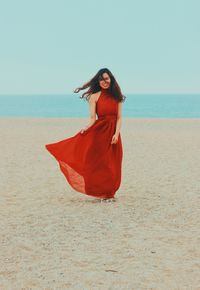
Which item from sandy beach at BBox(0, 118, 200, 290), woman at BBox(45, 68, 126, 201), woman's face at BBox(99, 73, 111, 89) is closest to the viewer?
sandy beach at BBox(0, 118, 200, 290)

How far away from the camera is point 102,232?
8.20m

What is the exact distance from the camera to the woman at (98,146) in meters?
9.89

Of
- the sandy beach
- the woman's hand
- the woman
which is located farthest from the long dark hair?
the sandy beach

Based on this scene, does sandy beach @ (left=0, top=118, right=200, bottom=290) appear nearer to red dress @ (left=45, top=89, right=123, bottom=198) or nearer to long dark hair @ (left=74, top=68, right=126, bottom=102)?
red dress @ (left=45, top=89, right=123, bottom=198)

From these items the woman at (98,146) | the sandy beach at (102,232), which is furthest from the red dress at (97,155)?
the sandy beach at (102,232)

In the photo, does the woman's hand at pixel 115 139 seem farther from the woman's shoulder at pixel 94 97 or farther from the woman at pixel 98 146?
the woman's shoulder at pixel 94 97

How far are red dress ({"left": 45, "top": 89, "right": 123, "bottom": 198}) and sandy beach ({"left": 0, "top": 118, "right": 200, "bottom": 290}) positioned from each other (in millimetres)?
312

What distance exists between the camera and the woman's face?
9.79m

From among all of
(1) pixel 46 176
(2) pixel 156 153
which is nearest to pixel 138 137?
(2) pixel 156 153

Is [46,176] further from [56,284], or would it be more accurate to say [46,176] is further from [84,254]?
[56,284]

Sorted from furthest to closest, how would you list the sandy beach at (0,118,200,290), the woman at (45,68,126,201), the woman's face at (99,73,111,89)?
1. the woman at (45,68,126,201)
2. the woman's face at (99,73,111,89)
3. the sandy beach at (0,118,200,290)

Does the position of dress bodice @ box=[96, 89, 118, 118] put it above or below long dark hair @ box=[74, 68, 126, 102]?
below

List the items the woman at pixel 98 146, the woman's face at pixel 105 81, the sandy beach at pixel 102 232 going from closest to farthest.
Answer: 1. the sandy beach at pixel 102 232
2. the woman's face at pixel 105 81
3. the woman at pixel 98 146

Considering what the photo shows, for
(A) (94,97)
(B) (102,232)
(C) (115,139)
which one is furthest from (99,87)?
(B) (102,232)
